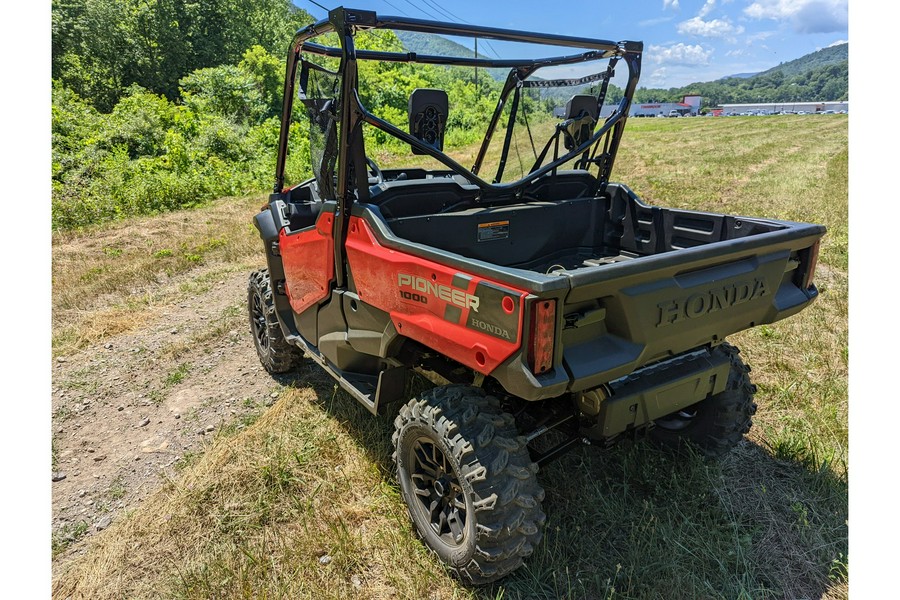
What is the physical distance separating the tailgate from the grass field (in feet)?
3.22

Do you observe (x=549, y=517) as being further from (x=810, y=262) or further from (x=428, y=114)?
(x=428, y=114)

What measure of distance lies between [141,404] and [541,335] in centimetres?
377

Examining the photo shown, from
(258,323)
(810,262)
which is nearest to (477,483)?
(810,262)

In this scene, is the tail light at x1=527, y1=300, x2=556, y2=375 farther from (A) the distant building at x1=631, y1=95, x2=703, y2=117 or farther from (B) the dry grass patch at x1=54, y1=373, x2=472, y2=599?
(A) the distant building at x1=631, y1=95, x2=703, y2=117

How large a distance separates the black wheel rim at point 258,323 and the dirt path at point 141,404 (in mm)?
249

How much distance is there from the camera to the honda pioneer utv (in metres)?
2.12

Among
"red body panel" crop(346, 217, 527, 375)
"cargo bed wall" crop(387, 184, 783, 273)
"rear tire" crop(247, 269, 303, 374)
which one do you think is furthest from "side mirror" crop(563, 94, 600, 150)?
"rear tire" crop(247, 269, 303, 374)

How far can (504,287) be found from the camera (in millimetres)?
1988

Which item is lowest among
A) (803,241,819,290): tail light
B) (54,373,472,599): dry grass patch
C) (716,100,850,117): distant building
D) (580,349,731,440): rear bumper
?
(54,373,472,599): dry grass patch

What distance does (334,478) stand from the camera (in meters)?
3.23

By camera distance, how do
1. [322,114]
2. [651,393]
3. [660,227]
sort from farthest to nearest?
[660,227]
[322,114]
[651,393]

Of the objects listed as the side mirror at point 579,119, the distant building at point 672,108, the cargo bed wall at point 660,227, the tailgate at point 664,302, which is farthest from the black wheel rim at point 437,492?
the distant building at point 672,108

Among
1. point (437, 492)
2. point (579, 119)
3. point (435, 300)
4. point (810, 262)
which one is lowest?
point (437, 492)

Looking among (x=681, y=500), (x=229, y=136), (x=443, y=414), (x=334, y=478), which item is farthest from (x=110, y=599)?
(x=229, y=136)
